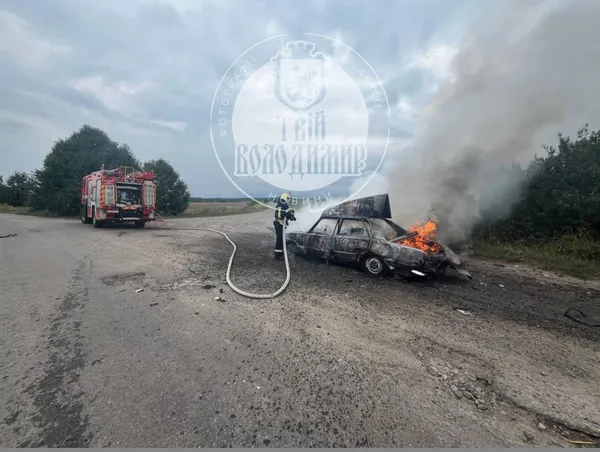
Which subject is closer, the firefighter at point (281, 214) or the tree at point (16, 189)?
the firefighter at point (281, 214)

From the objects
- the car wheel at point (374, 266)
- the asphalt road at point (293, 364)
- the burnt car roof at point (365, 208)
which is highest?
the burnt car roof at point (365, 208)

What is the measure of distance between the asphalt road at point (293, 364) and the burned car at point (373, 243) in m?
0.44

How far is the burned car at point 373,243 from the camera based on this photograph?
4.95 meters

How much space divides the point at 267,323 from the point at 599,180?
32.6 ft

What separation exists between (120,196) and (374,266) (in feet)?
38.0

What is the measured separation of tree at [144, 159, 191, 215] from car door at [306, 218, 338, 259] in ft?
71.0

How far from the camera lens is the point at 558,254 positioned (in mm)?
7109

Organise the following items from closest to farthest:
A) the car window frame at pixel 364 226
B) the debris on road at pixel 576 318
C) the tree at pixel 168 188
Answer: the debris on road at pixel 576 318 < the car window frame at pixel 364 226 < the tree at pixel 168 188

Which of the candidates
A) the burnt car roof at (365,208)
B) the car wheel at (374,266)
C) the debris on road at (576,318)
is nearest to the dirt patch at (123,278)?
the burnt car roof at (365,208)

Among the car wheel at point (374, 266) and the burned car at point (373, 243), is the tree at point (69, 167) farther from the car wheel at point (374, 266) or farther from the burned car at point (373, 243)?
the car wheel at point (374, 266)

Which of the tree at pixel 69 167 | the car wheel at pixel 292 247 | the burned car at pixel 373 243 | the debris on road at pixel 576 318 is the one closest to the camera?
the debris on road at pixel 576 318

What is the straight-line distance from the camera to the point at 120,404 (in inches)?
78.7

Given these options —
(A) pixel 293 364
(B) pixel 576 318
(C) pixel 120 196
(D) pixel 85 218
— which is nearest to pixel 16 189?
(D) pixel 85 218

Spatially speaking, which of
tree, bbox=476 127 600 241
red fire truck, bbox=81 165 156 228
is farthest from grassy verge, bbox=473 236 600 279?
red fire truck, bbox=81 165 156 228
